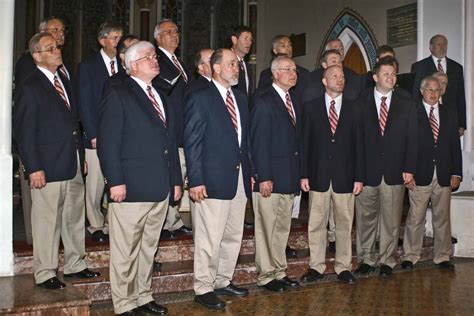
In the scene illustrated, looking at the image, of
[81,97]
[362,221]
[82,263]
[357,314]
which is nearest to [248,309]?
[357,314]

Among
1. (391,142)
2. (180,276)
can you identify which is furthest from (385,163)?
(180,276)

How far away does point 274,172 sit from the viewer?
4.77 meters

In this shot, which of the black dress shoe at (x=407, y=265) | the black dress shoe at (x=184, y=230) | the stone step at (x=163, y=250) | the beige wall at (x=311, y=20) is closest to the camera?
the stone step at (x=163, y=250)

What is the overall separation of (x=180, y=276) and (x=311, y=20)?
24.2ft

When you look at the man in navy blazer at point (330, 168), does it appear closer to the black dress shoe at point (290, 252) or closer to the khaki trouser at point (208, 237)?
the black dress shoe at point (290, 252)

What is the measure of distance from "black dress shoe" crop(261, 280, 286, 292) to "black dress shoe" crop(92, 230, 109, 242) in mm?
1245

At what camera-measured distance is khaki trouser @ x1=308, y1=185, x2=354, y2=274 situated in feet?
16.6

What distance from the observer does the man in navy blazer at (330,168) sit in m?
5.06

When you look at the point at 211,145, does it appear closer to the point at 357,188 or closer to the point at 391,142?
the point at 357,188

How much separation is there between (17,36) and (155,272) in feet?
22.0

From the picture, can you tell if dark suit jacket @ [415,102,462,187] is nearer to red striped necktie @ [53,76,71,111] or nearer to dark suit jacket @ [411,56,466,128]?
dark suit jacket @ [411,56,466,128]

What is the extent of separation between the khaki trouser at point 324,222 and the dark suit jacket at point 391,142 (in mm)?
410

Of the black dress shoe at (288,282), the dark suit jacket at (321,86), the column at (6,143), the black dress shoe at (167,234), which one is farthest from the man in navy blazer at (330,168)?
the column at (6,143)

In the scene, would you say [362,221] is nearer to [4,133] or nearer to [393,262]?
[393,262]
